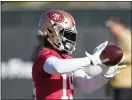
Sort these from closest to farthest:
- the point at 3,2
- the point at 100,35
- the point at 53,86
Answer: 1. the point at 53,86
2. the point at 100,35
3. the point at 3,2

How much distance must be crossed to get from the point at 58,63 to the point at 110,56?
382 mm

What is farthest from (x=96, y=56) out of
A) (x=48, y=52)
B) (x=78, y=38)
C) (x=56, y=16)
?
(x=78, y=38)

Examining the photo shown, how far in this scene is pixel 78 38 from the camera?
866cm

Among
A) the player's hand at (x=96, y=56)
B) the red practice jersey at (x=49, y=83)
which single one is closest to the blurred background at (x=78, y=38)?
the red practice jersey at (x=49, y=83)

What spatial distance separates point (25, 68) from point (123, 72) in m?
1.39

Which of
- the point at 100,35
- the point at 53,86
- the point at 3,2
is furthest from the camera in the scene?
the point at 3,2

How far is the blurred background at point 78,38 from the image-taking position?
869 centimetres

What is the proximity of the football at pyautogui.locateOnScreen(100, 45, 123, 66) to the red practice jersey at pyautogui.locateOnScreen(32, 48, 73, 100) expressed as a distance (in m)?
0.33

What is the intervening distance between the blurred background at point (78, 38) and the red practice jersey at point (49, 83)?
163 inches

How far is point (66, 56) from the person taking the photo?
4.57 meters

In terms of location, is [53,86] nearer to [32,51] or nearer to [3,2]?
Answer: [32,51]

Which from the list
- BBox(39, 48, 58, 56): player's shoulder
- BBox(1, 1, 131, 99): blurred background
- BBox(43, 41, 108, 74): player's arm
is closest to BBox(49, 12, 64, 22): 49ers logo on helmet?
BBox(39, 48, 58, 56): player's shoulder

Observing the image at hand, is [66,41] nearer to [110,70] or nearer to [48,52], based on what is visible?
[48,52]

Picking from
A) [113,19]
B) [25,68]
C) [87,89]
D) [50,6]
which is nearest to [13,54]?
[25,68]
